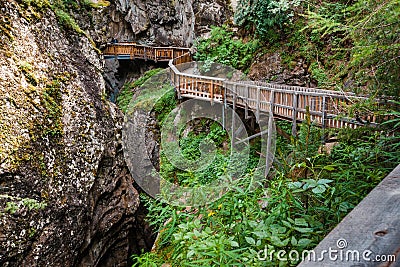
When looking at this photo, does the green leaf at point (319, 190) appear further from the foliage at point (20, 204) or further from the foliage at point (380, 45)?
the foliage at point (20, 204)

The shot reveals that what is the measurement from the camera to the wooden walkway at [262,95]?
6.20 m

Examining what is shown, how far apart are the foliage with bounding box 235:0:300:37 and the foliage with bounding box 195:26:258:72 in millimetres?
875

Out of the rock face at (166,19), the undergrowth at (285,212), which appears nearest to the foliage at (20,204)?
the undergrowth at (285,212)

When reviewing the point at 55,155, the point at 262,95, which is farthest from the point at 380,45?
the point at 262,95

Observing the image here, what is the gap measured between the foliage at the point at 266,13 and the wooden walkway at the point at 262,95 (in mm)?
2995

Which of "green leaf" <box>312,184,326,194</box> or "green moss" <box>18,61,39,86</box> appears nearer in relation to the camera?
"green leaf" <box>312,184,326,194</box>

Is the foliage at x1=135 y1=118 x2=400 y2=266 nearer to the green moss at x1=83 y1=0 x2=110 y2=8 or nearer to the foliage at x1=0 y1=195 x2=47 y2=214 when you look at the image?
Answer: the foliage at x1=0 y1=195 x2=47 y2=214

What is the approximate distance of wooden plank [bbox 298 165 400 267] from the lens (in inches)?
27.9

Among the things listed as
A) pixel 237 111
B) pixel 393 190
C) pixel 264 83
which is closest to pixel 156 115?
pixel 237 111

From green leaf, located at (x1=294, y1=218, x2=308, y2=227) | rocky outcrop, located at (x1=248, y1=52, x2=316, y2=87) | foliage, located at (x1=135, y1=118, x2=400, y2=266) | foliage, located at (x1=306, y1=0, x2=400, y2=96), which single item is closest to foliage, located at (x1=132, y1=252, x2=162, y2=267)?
foliage, located at (x1=135, y1=118, x2=400, y2=266)

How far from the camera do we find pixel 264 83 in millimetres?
11672

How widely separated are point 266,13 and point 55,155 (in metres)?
10.9

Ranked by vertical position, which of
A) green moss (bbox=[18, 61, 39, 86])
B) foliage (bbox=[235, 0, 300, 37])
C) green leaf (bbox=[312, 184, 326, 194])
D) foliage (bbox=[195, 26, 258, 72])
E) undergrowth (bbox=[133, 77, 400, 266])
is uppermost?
foliage (bbox=[235, 0, 300, 37])

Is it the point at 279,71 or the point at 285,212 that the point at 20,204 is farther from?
the point at 279,71
